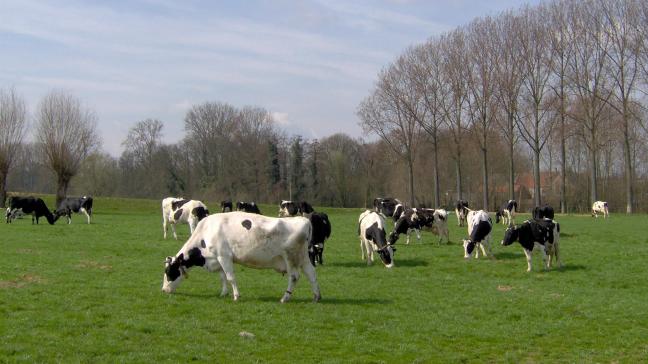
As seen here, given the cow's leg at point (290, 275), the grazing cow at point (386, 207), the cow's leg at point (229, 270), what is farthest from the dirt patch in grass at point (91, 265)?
the grazing cow at point (386, 207)

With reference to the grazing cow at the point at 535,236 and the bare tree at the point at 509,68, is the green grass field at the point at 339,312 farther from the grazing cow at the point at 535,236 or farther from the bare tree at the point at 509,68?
the bare tree at the point at 509,68

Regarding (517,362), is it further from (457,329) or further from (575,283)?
(575,283)

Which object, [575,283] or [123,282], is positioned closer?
[123,282]

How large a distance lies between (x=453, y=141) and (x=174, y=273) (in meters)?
54.6

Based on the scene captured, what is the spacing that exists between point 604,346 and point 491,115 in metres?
50.6

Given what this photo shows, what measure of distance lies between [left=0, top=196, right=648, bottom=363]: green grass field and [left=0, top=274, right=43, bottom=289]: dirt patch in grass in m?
0.08

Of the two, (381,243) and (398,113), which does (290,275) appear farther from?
(398,113)

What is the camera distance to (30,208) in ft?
117

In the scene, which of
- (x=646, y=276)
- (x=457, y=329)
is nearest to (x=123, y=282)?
(x=457, y=329)

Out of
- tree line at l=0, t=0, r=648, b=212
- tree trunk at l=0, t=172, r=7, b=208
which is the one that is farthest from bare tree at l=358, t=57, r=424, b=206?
tree trunk at l=0, t=172, r=7, b=208

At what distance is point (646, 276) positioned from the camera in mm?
18281

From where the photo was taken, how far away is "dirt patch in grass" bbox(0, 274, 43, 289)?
47.9 feet

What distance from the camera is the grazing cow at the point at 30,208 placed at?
116 feet

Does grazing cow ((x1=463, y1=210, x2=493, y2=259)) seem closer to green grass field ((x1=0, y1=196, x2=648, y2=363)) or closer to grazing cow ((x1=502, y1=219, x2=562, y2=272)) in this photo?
green grass field ((x1=0, y1=196, x2=648, y2=363))
